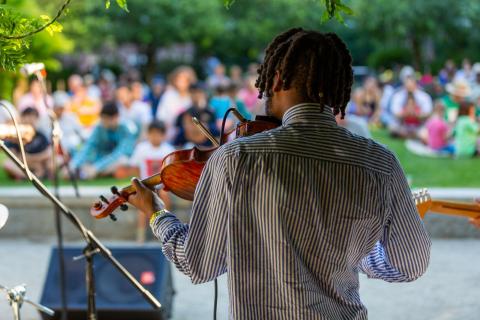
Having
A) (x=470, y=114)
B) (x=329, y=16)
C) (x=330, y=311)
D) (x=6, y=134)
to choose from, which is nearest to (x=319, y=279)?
(x=330, y=311)

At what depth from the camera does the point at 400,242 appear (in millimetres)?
2461

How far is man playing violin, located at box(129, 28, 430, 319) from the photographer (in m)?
2.30

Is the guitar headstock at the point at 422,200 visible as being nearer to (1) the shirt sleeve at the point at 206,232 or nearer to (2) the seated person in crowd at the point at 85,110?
(1) the shirt sleeve at the point at 206,232

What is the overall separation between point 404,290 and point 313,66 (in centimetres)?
419

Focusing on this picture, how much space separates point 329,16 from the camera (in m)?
2.65

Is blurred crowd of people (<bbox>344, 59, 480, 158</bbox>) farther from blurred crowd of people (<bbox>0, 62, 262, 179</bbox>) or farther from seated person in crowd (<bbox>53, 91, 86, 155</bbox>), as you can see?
seated person in crowd (<bbox>53, 91, 86, 155</bbox>)

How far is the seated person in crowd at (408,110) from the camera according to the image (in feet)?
44.5

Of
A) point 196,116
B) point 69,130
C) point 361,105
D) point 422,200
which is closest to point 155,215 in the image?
point 422,200

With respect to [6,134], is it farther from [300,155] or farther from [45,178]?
[45,178]

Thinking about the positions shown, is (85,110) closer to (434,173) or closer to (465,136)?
(434,173)

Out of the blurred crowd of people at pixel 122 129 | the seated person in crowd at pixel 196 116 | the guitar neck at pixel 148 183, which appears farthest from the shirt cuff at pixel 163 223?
the seated person in crowd at pixel 196 116

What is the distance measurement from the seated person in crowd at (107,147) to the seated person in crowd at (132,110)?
4.60ft

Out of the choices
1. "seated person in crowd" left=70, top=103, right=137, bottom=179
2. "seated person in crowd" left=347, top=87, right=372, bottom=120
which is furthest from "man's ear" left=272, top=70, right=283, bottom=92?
"seated person in crowd" left=347, top=87, right=372, bottom=120

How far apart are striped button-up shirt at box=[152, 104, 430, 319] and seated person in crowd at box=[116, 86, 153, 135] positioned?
920 centimetres
